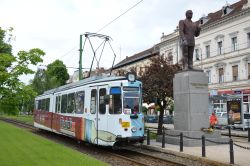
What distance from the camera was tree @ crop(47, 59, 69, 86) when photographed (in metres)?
59.0

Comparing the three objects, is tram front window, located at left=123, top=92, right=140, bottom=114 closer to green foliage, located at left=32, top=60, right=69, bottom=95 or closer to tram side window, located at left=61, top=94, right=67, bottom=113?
tram side window, located at left=61, top=94, right=67, bottom=113

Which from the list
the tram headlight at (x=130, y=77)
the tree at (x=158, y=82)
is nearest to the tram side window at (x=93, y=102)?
the tram headlight at (x=130, y=77)

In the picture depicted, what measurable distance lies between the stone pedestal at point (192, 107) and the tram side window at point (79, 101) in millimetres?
4680

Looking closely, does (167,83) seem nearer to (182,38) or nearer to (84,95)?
(182,38)

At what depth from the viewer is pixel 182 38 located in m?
19.6

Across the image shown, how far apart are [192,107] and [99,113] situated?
4.81 meters

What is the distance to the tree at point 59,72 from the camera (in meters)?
59.0

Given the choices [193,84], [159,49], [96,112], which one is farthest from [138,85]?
[159,49]

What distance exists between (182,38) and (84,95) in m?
5.83

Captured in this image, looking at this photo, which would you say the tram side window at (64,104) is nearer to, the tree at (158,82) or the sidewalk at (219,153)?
the tree at (158,82)

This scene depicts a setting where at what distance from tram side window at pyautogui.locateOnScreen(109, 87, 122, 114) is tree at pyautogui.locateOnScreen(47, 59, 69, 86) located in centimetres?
4318

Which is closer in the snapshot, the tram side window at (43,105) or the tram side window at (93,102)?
the tram side window at (93,102)

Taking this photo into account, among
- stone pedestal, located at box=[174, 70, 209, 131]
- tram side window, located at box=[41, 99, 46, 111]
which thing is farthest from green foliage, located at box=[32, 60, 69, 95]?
stone pedestal, located at box=[174, 70, 209, 131]

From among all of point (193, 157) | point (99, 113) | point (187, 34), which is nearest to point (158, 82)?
point (187, 34)
